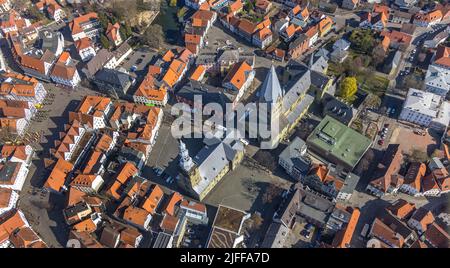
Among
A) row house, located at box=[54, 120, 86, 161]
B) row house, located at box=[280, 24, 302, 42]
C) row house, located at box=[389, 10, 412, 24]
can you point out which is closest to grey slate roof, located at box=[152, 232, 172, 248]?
row house, located at box=[54, 120, 86, 161]

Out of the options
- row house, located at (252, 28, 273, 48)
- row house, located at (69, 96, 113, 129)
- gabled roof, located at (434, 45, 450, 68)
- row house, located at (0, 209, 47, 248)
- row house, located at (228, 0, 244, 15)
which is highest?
row house, located at (228, 0, 244, 15)

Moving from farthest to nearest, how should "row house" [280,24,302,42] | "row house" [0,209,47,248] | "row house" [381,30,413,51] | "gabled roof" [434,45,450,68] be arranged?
1. "row house" [280,24,302,42]
2. "row house" [381,30,413,51]
3. "gabled roof" [434,45,450,68]
4. "row house" [0,209,47,248]

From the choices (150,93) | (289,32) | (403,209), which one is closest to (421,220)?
(403,209)

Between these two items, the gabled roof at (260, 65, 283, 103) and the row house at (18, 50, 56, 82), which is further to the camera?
the row house at (18, 50, 56, 82)

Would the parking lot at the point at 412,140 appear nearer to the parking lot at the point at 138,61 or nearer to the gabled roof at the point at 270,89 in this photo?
the gabled roof at the point at 270,89

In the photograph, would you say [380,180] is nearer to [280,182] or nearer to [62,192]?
[280,182]

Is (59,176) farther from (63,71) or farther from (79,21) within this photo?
(79,21)

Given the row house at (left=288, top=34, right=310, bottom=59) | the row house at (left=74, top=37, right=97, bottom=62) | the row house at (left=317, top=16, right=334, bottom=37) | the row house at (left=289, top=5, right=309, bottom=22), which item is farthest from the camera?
the row house at (left=289, top=5, right=309, bottom=22)

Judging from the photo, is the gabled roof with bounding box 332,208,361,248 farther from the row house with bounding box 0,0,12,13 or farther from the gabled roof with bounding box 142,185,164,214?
the row house with bounding box 0,0,12,13
